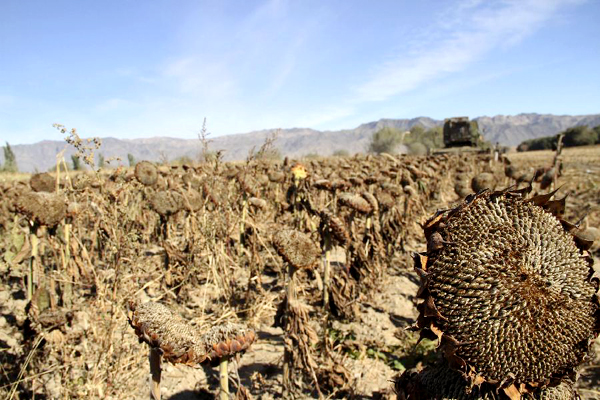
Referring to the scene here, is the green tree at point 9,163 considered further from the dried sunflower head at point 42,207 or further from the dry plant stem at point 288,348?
the dry plant stem at point 288,348

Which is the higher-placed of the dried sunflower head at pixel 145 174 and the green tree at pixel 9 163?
the green tree at pixel 9 163

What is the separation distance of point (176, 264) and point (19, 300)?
1.85 m

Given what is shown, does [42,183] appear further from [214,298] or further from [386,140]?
[386,140]

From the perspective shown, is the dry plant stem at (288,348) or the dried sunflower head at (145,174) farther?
the dried sunflower head at (145,174)

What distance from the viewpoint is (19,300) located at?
4641mm

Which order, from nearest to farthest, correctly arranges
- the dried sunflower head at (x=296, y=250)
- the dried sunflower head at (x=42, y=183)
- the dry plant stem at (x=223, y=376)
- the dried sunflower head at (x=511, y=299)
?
the dried sunflower head at (x=511, y=299) → the dry plant stem at (x=223, y=376) → the dried sunflower head at (x=296, y=250) → the dried sunflower head at (x=42, y=183)

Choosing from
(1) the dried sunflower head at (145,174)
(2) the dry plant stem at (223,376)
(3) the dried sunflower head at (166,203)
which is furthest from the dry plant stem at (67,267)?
(2) the dry plant stem at (223,376)

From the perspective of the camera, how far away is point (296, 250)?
268 cm

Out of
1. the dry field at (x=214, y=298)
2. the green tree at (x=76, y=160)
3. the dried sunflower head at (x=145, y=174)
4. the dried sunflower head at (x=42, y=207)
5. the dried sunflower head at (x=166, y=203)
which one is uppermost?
the green tree at (x=76, y=160)

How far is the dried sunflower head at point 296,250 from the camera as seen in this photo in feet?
8.75

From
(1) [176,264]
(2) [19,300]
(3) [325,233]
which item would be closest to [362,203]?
(3) [325,233]

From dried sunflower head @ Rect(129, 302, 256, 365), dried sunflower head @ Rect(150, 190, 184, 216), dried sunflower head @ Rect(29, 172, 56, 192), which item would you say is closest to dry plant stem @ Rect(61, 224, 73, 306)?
dried sunflower head @ Rect(150, 190, 184, 216)

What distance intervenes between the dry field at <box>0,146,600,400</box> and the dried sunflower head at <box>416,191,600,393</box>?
0.70m

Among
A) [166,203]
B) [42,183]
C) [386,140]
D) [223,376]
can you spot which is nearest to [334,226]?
[223,376]
